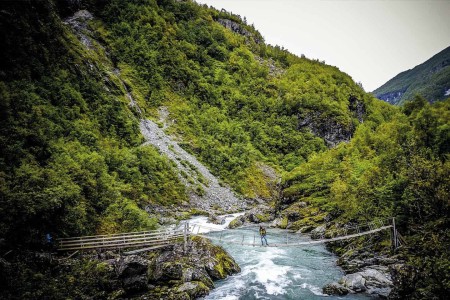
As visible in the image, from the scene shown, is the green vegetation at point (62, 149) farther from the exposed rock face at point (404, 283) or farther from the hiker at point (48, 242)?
the exposed rock face at point (404, 283)

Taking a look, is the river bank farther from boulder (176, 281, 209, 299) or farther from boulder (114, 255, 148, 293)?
boulder (114, 255, 148, 293)

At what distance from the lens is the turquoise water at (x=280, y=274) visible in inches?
658

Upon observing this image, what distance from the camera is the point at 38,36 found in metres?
35.9

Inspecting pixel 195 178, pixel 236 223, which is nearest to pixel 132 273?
pixel 236 223

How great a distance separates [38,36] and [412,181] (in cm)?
4314

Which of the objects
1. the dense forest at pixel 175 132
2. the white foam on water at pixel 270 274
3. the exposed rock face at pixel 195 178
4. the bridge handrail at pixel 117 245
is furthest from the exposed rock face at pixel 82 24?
the white foam on water at pixel 270 274

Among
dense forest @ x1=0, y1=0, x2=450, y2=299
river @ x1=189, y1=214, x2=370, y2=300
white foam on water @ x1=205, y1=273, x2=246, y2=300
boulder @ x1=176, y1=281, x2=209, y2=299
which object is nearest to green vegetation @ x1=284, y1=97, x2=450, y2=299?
dense forest @ x1=0, y1=0, x2=450, y2=299

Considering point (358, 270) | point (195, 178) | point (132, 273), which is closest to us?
point (132, 273)

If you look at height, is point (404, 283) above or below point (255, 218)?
below

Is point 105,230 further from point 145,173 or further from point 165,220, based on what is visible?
point 145,173

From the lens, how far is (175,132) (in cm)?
7100

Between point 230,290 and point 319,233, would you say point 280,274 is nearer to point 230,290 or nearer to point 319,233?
point 230,290

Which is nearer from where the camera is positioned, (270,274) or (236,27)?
(270,274)

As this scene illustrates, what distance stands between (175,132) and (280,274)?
5536 cm
